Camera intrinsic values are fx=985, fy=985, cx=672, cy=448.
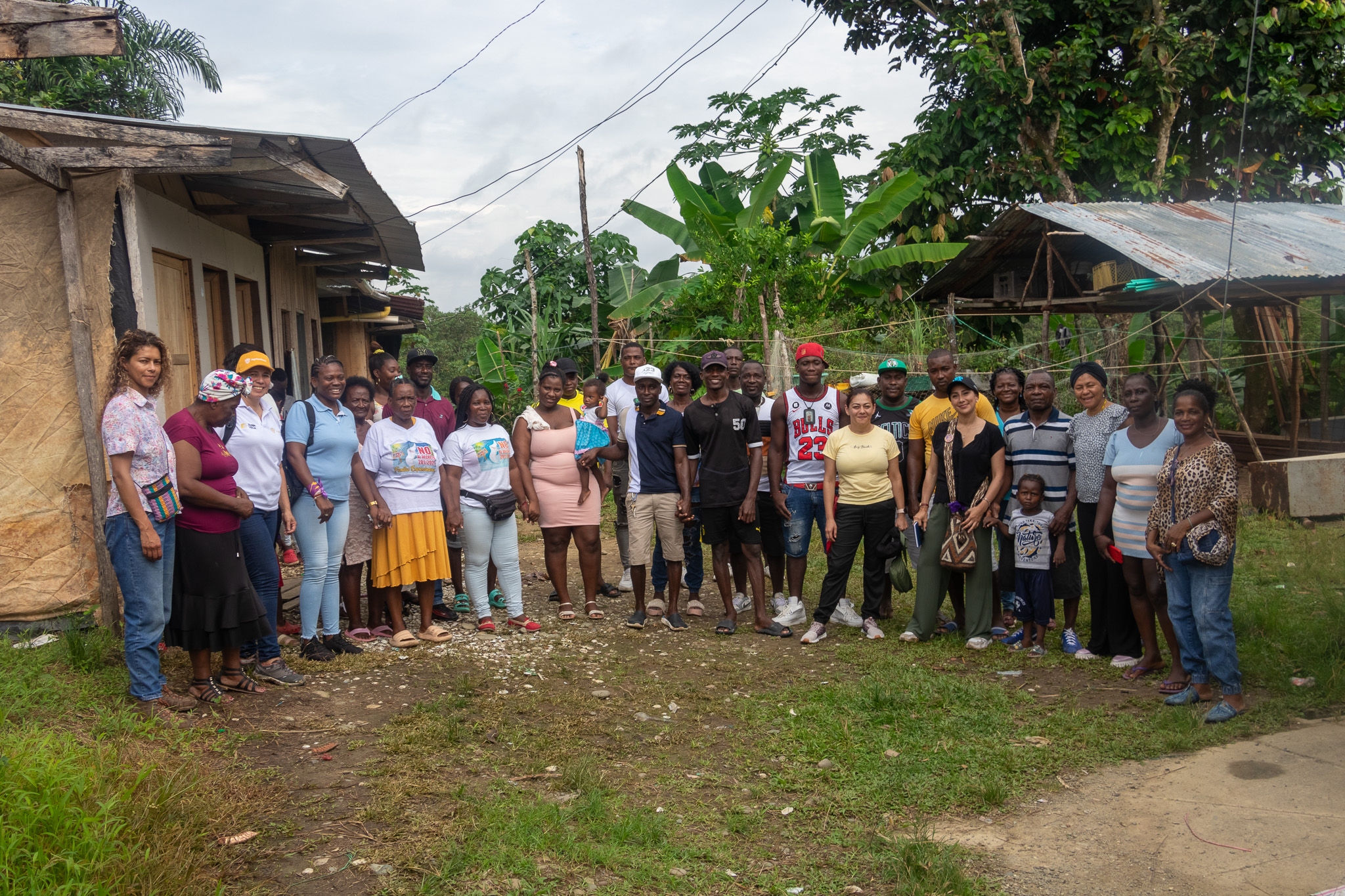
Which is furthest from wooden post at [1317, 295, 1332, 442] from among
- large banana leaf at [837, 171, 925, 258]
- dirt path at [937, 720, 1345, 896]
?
dirt path at [937, 720, 1345, 896]

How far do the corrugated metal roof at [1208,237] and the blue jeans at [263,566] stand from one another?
24.9 feet

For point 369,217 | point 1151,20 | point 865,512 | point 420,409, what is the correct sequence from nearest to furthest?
point 865,512 → point 420,409 → point 369,217 → point 1151,20

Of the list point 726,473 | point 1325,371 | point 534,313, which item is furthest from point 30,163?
point 1325,371

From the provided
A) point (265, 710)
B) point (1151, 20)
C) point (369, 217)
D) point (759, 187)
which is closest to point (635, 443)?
point (265, 710)

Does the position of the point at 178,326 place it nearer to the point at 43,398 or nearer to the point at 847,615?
the point at 43,398

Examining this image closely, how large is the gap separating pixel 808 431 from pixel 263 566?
3.67 meters

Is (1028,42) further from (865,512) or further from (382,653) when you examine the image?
(382,653)

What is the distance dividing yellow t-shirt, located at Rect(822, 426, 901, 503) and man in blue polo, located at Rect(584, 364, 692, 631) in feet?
3.52

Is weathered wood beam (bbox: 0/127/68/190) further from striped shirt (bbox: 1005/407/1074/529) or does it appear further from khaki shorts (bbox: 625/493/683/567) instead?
striped shirt (bbox: 1005/407/1074/529)

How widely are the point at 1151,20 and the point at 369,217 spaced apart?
12044 mm

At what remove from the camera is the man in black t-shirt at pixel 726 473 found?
6758mm

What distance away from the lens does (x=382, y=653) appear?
621 centimetres

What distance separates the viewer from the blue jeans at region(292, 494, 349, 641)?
5941 millimetres

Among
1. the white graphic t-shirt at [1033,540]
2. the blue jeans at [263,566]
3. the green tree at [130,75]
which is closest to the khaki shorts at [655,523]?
the white graphic t-shirt at [1033,540]
